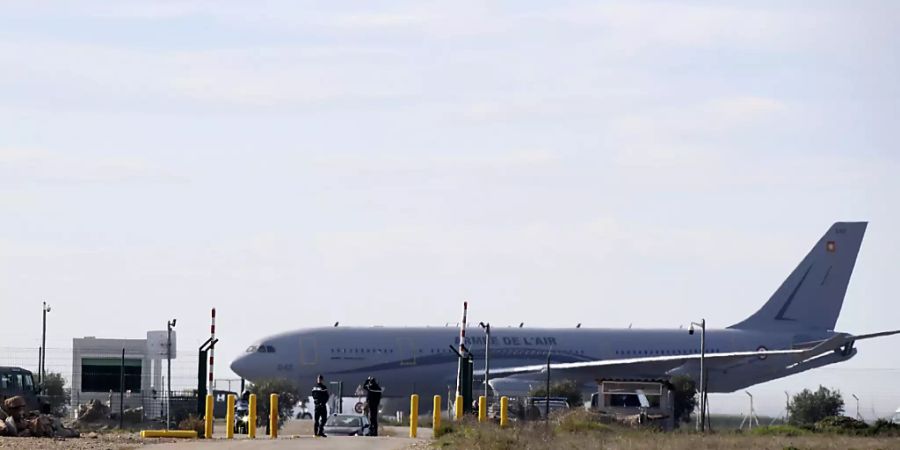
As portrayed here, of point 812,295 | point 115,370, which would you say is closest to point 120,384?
point 115,370

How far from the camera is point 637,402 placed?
39656mm

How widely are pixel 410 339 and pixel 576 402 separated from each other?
25.8ft

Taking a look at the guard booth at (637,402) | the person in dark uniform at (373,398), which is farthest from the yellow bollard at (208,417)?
the guard booth at (637,402)

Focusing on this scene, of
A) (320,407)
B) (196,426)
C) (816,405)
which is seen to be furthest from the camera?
(816,405)

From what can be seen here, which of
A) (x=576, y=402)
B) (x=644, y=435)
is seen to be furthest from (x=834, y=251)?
(x=644, y=435)

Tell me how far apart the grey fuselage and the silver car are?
1962cm

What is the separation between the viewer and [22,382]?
36.2m

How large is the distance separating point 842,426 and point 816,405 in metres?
17.8

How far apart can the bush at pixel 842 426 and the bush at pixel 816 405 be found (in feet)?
46.1

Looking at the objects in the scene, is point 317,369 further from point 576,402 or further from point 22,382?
point 22,382

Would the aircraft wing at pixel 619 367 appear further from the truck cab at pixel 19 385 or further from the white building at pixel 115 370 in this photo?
the truck cab at pixel 19 385

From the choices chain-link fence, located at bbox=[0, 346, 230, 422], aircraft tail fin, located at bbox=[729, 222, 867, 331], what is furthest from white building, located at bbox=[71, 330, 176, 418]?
aircraft tail fin, located at bbox=[729, 222, 867, 331]

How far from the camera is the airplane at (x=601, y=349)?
5647 centimetres

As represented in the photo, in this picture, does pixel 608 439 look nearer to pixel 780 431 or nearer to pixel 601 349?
pixel 780 431
